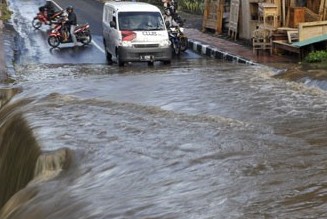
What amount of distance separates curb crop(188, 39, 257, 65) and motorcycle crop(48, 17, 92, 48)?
12.3 ft

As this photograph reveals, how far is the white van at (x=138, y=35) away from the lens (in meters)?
18.6

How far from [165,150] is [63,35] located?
1458cm

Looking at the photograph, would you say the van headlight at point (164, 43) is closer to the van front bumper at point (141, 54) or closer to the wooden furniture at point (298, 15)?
the van front bumper at point (141, 54)

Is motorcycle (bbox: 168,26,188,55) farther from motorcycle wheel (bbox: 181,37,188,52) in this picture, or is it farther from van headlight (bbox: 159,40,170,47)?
van headlight (bbox: 159,40,170,47)

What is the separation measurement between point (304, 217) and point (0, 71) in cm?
1205

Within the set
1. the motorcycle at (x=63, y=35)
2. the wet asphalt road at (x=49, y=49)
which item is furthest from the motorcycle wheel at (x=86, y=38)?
the wet asphalt road at (x=49, y=49)

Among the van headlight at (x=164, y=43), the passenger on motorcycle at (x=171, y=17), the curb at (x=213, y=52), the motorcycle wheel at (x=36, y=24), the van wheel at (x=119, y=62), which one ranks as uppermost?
the passenger on motorcycle at (x=171, y=17)

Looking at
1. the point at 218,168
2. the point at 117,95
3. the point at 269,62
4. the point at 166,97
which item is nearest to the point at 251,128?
the point at 218,168

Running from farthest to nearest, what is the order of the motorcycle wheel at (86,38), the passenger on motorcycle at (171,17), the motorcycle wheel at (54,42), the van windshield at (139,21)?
1. the motorcycle wheel at (86,38)
2. the motorcycle wheel at (54,42)
3. the passenger on motorcycle at (171,17)
4. the van windshield at (139,21)

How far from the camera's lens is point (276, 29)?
18.8 meters

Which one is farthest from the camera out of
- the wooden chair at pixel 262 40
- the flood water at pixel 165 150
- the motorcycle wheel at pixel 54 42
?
the motorcycle wheel at pixel 54 42

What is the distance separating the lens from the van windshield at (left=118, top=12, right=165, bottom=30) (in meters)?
19.0

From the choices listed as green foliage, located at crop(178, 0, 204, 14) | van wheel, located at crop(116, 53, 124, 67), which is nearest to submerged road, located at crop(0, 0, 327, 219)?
van wheel, located at crop(116, 53, 124, 67)

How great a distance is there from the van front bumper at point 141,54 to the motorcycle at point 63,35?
15.0 feet
